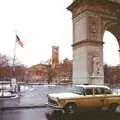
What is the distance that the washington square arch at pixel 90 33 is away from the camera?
3125 centimetres

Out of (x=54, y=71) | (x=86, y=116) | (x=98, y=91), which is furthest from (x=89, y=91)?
(x=54, y=71)

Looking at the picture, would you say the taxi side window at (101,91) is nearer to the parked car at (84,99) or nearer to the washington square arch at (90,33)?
the parked car at (84,99)

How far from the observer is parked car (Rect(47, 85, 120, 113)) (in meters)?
16.2

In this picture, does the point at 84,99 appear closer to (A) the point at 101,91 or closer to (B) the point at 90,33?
(A) the point at 101,91

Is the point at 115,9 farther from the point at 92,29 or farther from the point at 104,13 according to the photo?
the point at 92,29

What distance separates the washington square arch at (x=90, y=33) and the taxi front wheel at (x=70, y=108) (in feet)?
47.5

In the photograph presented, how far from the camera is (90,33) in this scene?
103ft

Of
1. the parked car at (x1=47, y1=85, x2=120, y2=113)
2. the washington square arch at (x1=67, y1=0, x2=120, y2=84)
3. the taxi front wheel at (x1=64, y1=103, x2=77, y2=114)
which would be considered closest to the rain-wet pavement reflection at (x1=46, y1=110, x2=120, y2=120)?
the taxi front wheel at (x1=64, y1=103, x2=77, y2=114)

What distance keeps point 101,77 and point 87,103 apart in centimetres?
1519

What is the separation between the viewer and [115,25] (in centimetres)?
3481

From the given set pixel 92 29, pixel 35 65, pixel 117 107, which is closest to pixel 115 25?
pixel 92 29

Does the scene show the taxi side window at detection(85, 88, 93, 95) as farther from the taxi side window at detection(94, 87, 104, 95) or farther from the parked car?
the taxi side window at detection(94, 87, 104, 95)

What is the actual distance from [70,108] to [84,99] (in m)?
0.90

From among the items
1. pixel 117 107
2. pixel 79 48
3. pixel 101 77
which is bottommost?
pixel 117 107
